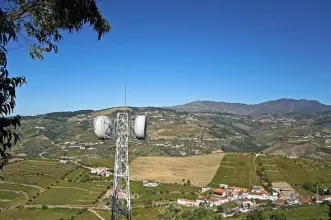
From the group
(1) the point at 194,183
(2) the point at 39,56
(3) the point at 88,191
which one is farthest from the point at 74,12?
(1) the point at 194,183

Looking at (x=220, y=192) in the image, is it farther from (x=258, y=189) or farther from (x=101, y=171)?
(x=101, y=171)

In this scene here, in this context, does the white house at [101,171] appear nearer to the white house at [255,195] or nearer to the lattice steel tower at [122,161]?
the white house at [255,195]

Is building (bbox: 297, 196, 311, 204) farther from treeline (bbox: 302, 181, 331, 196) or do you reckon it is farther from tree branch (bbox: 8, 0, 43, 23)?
tree branch (bbox: 8, 0, 43, 23)

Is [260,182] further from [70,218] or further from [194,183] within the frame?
[70,218]

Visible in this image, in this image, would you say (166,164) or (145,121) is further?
(166,164)

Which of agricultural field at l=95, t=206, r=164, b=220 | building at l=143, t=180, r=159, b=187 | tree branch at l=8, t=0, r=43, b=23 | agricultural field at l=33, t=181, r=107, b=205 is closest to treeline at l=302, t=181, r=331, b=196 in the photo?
building at l=143, t=180, r=159, b=187

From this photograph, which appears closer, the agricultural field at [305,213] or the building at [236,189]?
the agricultural field at [305,213]

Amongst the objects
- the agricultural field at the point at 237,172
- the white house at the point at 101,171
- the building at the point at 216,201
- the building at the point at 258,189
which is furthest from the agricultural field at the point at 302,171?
the white house at the point at 101,171
